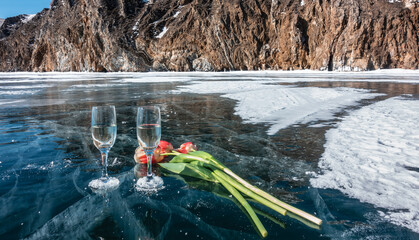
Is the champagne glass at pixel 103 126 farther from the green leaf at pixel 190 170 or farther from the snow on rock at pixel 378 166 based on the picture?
the snow on rock at pixel 378 166

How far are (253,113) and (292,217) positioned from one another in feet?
16.2

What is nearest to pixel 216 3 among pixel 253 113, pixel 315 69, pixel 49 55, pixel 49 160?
pixel 315 69

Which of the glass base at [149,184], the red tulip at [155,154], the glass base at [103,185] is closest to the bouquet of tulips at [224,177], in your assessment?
the red tulip at [155,154]

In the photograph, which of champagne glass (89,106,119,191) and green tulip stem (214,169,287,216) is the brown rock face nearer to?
green tulip stem (214,169,287,216)

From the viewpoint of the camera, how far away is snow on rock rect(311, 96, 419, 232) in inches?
75.8

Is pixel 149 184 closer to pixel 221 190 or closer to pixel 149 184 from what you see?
pixel 149 184

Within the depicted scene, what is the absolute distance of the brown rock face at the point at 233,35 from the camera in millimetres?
44938

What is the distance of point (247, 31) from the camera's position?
2160 inches

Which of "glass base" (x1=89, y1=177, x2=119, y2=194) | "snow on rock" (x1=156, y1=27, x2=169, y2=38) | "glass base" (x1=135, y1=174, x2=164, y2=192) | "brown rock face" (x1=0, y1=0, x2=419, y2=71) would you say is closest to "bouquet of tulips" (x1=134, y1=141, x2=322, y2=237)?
"glass base" (x1=135, y1=174, x2=164, y2=192)

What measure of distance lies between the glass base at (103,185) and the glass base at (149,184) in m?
0.18

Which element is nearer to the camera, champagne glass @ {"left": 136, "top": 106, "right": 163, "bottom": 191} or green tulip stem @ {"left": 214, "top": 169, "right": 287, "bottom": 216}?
green tulip stem @ {"left": 214, "top": 169, "right": 287, "bottom": 216}

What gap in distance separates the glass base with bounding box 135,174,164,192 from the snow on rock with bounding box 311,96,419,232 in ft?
4.34

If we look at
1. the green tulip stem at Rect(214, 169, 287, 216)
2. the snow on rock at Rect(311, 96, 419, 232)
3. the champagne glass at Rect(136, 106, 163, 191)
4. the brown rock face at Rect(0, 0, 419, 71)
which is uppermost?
the brown rock face at Rect(0, 0, 419, 71)

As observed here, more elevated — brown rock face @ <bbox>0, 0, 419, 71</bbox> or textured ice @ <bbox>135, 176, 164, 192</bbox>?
brown rock face @ <bbox>0, 0, 419, 71</bbox>
